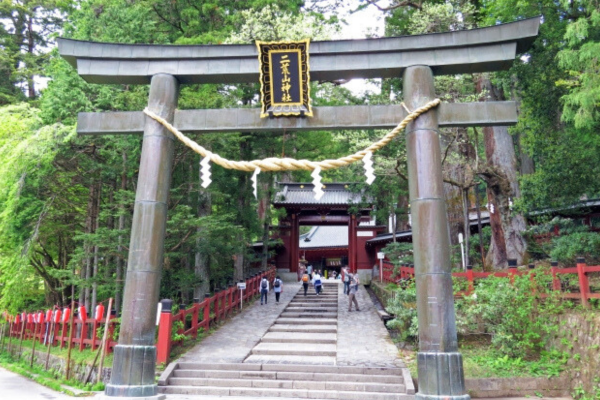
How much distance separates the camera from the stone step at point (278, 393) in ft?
24.5

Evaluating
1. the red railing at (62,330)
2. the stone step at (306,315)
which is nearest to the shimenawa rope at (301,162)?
the red railing at (62,330)

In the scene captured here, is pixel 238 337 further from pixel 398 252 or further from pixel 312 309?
pixel 398 252

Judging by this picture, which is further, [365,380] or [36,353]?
[36,353]

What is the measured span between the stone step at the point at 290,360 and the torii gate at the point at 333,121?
297cm

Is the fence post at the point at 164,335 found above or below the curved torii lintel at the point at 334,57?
below

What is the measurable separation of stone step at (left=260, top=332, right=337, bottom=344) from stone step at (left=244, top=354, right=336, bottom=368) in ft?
4.71

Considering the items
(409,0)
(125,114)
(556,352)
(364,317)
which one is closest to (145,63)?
(125,114)

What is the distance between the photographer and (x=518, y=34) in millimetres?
6785

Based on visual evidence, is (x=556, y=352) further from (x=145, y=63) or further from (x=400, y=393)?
(x=145, y=63)

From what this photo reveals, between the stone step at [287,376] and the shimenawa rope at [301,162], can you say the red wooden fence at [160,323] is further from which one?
the shimenawa rope at [301,162]

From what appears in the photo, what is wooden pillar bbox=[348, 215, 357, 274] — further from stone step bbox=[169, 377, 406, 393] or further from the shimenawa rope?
the shimenawa rope

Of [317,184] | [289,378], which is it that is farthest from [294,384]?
[317,184]

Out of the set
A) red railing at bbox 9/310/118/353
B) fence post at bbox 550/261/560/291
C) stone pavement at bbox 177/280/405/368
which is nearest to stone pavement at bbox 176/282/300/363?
stone pavement at bbox 177/280/405/368

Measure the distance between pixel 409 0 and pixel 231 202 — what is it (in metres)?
9.44
